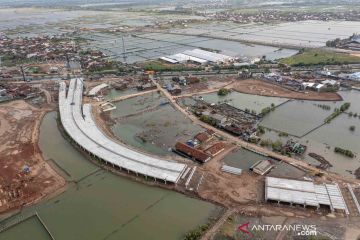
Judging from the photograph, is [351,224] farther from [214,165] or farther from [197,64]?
[197,64]

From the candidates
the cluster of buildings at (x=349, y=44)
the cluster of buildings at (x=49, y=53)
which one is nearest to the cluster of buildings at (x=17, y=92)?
the cluster of buildings at (x=49, y=53)

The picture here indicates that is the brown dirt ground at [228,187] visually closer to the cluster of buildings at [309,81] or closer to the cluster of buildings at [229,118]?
the cluster of buildings at [229,118]

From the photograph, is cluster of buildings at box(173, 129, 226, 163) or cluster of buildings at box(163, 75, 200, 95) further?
cluster of buildings at box(163, 75, 200, 95)

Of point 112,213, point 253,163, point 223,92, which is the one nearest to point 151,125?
point 253,163

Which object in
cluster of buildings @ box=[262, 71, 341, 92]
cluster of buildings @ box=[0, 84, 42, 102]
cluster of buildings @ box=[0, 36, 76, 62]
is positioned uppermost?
cluster of buildings @ box=[262, 71, 341, 92]

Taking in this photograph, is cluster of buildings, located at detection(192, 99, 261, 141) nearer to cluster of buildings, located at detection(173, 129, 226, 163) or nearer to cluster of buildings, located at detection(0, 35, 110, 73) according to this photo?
cluster of buildings, located at detection(173, 129, 226, 163)

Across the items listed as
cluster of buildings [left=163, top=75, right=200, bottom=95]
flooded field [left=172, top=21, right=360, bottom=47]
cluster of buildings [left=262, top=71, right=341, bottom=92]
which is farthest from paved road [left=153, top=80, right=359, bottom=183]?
flooded field [left=172, top=21, right=360, bottom=47]
